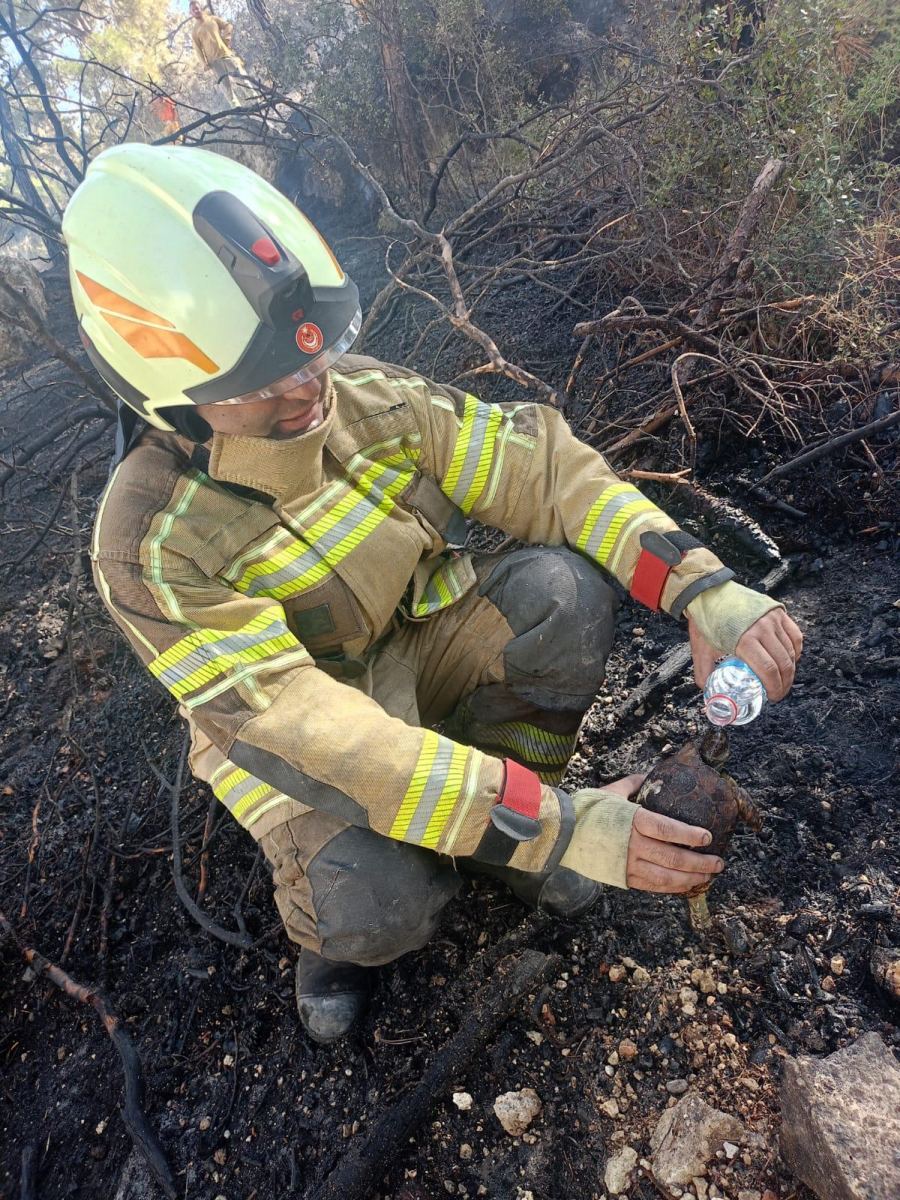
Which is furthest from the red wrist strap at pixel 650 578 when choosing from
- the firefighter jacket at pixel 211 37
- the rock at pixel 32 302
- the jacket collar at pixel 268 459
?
the firefighter jacket at pixel 211 37

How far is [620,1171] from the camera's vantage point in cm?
154

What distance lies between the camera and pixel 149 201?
5.11 feet

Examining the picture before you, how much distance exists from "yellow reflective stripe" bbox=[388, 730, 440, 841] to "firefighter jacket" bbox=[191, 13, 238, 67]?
10.6 metres

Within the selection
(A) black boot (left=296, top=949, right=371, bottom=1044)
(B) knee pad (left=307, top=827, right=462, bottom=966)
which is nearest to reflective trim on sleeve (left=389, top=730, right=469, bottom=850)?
(B) knee pad (left=307, top=827, right=462, bottom=966)

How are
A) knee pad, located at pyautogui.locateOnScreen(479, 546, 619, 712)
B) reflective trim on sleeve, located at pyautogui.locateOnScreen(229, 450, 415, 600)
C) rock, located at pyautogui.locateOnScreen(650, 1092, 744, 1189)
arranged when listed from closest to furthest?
rock, located at pyautogui.locateOnScreen(650, 1092, 744, 1189) → reflective trim on sleeve, located at pyautogui.locateOnScreen(229, 450, 415, 600) → knee pad, located at pyautogui.locateOnScreen(479, 546, 619, 712)

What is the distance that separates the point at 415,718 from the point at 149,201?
148 cm

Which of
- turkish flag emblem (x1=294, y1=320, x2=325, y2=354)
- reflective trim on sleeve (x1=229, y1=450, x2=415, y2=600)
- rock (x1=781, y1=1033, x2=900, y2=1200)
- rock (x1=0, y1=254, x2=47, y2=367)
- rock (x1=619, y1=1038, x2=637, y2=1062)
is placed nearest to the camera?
rock (x1=781, y1=1033, x2=900, y2=1200)

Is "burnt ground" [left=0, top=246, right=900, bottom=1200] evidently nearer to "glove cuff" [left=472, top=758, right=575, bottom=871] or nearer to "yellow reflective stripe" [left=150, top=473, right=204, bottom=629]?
"glove cuff" [left=472, top=758, right=575, bottom=871]

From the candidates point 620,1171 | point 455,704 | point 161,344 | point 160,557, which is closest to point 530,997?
point 620,1171

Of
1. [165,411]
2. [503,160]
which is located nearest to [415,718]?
[165,411]

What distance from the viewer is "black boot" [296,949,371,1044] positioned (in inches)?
75.7

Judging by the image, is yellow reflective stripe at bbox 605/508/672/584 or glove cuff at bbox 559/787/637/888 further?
yellow reflective stripe at bbox 605/508/672/584

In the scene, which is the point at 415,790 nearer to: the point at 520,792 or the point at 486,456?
the point at 520,792

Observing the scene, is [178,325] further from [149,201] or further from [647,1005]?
[647,1005]
